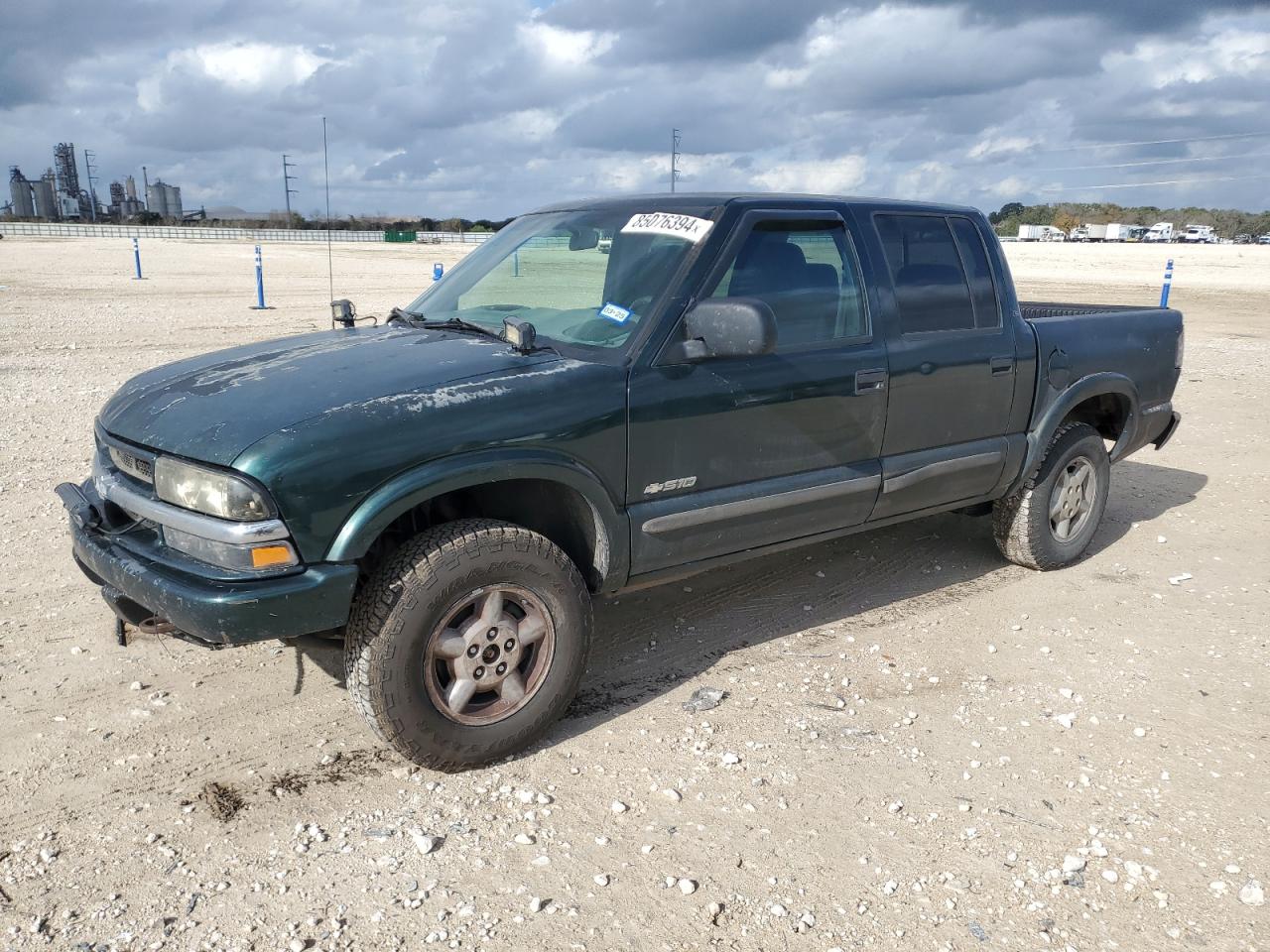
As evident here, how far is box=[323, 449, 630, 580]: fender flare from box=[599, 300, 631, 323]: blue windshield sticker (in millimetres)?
638

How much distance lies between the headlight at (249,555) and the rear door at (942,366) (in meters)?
2.61

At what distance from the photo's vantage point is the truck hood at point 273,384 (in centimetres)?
307

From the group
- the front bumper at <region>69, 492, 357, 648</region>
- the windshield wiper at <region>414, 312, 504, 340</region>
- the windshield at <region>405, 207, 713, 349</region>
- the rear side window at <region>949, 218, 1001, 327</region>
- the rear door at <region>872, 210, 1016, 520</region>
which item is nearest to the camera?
the front bumper at <region>69, 492, 357, 648</region>

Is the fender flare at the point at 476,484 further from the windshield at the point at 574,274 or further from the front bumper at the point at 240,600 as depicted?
the windshield at the point at 574,274

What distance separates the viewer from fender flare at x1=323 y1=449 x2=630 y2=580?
3016mm

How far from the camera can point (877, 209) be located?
448 centimetres

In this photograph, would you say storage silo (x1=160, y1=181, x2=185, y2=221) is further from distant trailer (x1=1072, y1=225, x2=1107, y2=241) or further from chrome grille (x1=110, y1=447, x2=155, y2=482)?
chrome grille (x1=110, y1=447, x2=155, y2=482)

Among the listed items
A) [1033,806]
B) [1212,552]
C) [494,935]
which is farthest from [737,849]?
[1212,552]

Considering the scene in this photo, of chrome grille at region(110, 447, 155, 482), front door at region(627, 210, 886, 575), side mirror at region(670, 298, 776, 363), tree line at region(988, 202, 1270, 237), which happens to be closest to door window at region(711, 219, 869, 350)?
front door at region(627, 210, 886, 575)

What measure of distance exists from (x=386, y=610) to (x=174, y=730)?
113 centimetres

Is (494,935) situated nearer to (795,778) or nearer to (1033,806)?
(795,778)

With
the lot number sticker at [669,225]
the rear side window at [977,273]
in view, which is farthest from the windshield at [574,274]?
the rear side window at [977,273]

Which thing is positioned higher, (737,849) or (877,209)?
(877,209)

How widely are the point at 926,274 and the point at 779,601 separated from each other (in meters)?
1.74
